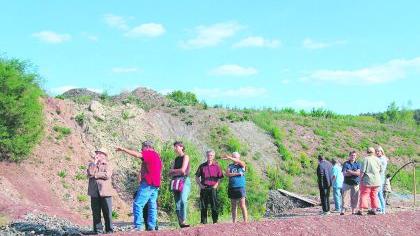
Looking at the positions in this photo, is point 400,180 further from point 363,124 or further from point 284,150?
point 363,124

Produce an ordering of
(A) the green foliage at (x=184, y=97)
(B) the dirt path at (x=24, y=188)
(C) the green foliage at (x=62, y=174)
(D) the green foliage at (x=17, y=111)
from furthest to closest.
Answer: (A) the green foliage at (x=184, y=97)
(C) the green foliage at (x=62, y=174)
(D) the green foliage at (x=17, y=111)
(B) the dirt path at (x=24, y=188)

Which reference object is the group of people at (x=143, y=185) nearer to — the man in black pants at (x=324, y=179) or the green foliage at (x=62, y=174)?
the man in black pants at (x=324, y=179)

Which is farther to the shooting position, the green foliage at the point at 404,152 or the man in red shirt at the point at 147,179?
the green foliage at the point at 404,152

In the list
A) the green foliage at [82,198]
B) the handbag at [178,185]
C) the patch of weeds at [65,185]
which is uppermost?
the handbag at [178,185]

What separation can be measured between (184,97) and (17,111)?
23490mm

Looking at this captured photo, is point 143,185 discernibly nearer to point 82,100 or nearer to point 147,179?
point 147,179

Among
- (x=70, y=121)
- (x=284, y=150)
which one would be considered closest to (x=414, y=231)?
(x=70, y=121)

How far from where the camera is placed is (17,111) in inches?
906

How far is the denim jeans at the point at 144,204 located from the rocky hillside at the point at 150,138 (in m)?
5.23

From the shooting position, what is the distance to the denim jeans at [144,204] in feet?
37.4

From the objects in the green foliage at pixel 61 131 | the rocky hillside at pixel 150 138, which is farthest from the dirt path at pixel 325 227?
the green foliage at pixel 61 131

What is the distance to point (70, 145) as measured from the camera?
1083 inches

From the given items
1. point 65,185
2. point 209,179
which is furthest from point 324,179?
point 65,185

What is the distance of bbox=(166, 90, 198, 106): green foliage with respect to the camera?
4208cm
